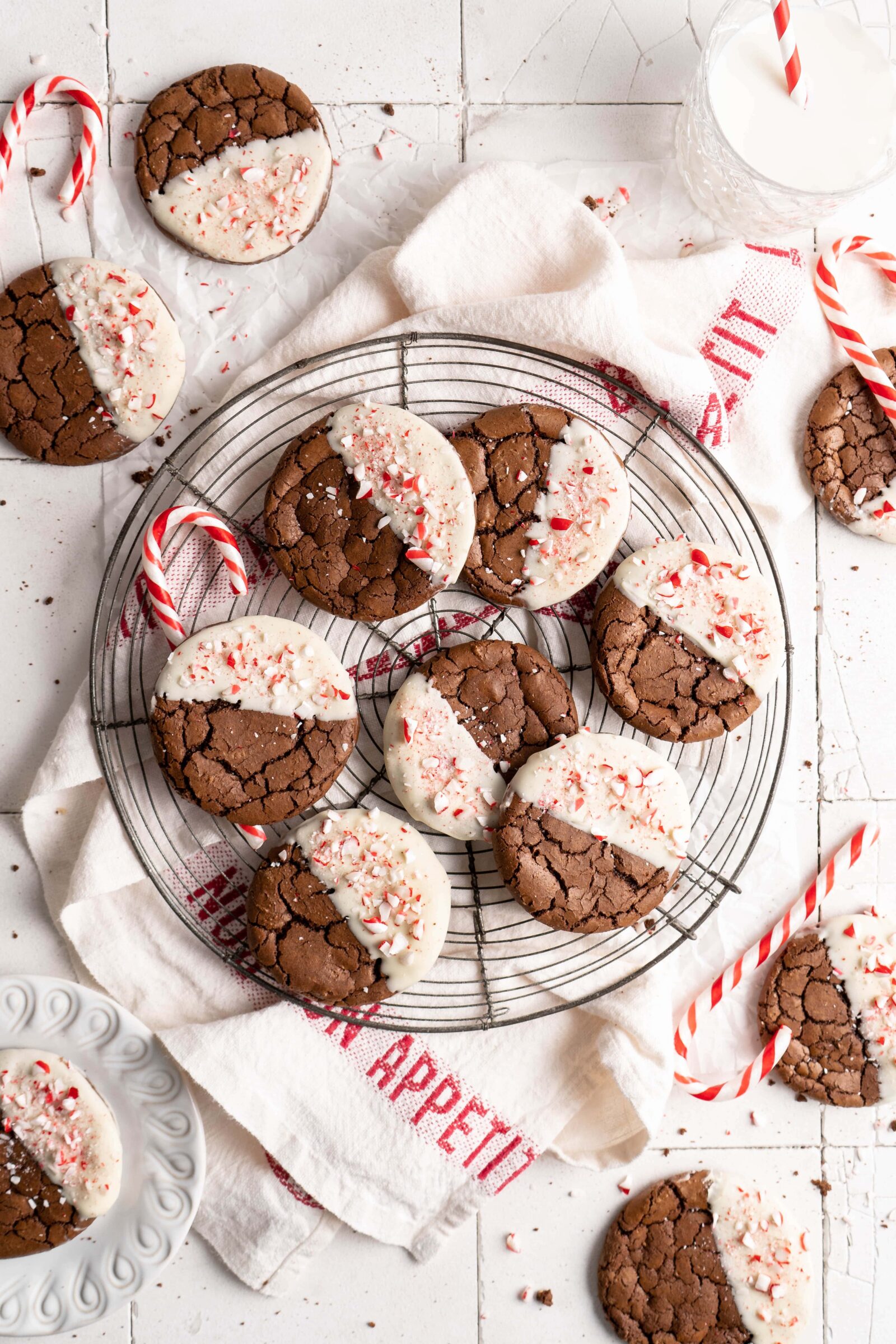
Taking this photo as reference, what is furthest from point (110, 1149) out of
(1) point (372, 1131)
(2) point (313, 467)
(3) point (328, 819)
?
(2) point (313, 467)

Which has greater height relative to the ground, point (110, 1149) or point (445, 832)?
point (445, 832)

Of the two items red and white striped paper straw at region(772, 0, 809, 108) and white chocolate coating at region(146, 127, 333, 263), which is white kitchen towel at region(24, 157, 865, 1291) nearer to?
white chocolate coating at region(146, 127, 333, 263)

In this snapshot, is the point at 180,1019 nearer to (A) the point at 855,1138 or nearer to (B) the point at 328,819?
(B) the point at 328,819

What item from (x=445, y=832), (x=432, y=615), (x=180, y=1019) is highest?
(x=432, y=615)

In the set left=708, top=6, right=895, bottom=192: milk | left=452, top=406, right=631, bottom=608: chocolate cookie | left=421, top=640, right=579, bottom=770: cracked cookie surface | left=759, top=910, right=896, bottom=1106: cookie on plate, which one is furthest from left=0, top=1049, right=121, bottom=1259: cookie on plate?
left=708, top=6, right=895, bottom=192: milk

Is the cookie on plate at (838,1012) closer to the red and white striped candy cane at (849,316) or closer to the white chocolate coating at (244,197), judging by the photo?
the red and white striped candy cane at (849,316)

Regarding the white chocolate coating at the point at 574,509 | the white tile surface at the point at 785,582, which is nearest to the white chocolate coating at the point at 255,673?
the white tile surface at the point at 785,582

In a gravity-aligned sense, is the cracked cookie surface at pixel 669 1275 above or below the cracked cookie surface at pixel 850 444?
below
